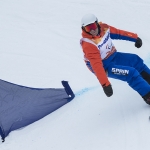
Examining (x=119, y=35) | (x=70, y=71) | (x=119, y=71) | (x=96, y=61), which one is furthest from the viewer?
(x=70, y=71)

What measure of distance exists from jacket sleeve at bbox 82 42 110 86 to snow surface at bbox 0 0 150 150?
0.55 meters

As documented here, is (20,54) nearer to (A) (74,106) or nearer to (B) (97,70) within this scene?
(A) (74,106)

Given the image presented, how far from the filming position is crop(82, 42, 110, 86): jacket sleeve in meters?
3.41

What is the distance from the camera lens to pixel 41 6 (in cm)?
724

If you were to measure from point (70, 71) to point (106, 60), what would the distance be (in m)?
1.47

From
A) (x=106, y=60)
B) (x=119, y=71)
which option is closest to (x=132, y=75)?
(x=119, y=71)

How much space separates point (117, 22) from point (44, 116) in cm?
269

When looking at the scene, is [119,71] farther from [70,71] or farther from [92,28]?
[70,71]

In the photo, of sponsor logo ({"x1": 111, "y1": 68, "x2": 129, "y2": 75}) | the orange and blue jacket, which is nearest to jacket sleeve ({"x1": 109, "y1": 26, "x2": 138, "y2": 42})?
the orange and blue jacket

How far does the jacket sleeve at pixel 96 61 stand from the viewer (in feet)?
11.2

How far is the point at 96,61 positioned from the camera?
3471 millimetres

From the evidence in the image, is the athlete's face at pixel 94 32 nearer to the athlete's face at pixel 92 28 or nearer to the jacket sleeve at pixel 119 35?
the athlete's face at pixel 92 28

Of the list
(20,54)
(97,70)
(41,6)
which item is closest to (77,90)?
(97,70)

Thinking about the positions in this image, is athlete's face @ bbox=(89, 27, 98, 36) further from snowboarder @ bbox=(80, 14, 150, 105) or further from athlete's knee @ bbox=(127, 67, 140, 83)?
athlete's knee @ bbox=(127, 67, 140, 83)
